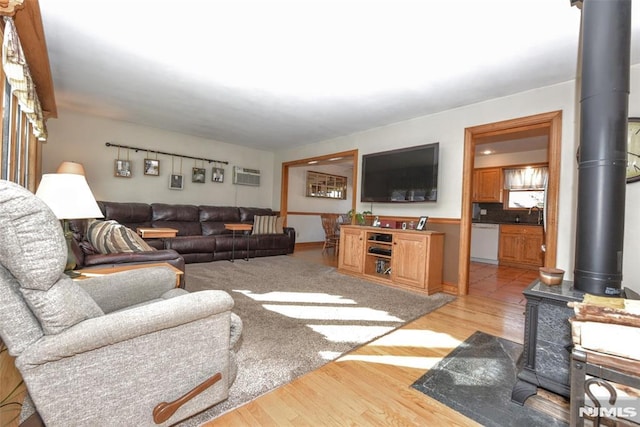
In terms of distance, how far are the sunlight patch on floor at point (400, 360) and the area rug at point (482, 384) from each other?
2.1 inches

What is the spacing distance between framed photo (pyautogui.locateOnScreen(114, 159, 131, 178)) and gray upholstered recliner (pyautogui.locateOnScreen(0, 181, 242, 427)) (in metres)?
4.86

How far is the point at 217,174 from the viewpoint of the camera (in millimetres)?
6203

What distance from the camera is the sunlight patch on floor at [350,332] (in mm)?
2164

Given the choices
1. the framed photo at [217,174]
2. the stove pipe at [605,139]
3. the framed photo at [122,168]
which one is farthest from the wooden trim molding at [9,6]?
the framed photo at [217,174]

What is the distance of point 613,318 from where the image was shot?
41.1 inches

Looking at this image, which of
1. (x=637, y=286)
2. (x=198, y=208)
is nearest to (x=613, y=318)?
(x=637, y=286)

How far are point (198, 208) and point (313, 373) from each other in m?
4.68

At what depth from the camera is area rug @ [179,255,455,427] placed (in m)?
1.70

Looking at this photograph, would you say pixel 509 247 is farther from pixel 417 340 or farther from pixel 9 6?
pixel 9 6

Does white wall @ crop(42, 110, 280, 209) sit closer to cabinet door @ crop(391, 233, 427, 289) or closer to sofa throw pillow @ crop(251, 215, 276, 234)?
sofa throw pillow @ crop(251, 215, 276, 234)

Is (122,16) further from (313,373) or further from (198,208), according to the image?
(198,208)

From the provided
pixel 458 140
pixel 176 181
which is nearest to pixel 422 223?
pixel 458 140

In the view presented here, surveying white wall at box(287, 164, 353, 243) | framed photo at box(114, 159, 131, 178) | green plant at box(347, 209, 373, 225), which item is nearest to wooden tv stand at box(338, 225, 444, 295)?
green plant at box(347, 209, 373, 225)

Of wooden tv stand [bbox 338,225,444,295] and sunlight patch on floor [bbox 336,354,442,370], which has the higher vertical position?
wooden tv stand [bbox 338,225,444,295]
